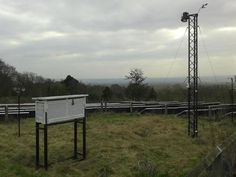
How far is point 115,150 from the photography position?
42.5 feet

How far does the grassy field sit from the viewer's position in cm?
1045

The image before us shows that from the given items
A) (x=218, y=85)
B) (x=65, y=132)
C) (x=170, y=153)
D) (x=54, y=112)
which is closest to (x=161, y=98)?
(x=218, y=85)

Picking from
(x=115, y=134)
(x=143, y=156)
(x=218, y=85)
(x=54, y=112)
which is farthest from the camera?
(x=218, y=85)

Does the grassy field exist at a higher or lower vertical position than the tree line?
lower

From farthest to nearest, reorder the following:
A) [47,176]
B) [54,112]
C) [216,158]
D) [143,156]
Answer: [143,156], [54,112], [47,176], [216,158]

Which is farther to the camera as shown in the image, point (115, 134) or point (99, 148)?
point (115, 134)

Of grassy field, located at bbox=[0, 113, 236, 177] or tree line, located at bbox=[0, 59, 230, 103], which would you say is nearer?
grassy field, located at bbox=[0, 113, 236, 177]

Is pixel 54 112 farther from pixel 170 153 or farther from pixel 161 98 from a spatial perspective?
pixel 161 98

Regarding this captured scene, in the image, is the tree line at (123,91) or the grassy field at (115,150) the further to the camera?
the tree line at (123,91)

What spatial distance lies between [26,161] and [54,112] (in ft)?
6.56

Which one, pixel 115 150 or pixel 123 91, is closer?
pixel 115 150

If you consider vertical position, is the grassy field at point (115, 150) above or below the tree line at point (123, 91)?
below

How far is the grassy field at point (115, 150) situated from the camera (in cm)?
1045

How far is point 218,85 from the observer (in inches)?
1822
